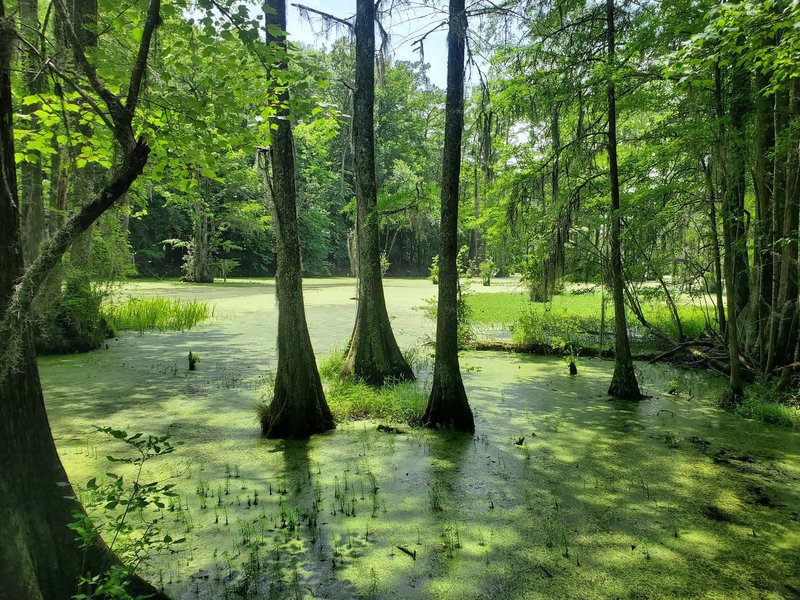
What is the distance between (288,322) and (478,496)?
8.42 ft

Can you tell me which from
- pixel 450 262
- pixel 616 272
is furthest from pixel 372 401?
pixel 616 272

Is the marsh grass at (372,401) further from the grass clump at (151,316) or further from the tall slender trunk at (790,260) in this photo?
the grass clump at (151,316)

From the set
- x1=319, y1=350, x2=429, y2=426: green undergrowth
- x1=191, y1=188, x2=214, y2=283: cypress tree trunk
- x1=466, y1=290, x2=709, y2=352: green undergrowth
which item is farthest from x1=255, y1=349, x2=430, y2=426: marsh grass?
x1=191, y1=188, x2=214, y2=283: cypress tree trunk

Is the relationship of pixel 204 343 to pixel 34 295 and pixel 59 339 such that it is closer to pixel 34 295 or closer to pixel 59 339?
pixel 59 339

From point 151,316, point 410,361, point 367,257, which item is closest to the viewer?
point 367,257

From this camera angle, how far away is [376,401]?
6172 millimetres

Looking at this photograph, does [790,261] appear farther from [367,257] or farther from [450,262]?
[367,257]

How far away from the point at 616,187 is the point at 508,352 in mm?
4675

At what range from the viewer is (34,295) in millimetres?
1988

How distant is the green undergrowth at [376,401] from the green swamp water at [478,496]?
37cm

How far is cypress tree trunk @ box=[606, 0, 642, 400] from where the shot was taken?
6406 millimetres

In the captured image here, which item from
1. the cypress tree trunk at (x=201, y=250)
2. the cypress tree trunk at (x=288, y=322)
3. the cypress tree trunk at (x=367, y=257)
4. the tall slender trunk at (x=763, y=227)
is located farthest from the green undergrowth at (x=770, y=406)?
the cypress tree trunk at (x=201, y=250)

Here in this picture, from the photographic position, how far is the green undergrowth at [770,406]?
5617 mm

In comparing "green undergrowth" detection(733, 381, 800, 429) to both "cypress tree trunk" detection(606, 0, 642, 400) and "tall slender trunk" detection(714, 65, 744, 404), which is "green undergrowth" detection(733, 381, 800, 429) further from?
"cypress tree trunk" detection(606, 0, 642, 400)
